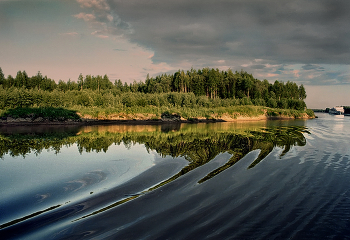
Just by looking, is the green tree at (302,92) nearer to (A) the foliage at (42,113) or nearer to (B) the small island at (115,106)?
(B) the small island at (115,106)

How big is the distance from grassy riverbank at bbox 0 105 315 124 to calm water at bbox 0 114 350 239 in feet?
62.3

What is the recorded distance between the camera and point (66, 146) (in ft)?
42.1

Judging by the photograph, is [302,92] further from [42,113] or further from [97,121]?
[42,113]

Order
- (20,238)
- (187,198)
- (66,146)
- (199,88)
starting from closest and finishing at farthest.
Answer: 1. (20,238)
2. (187,198)
3. (66,146)
4. (199,88)

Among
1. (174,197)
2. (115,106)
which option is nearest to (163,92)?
(115,106)

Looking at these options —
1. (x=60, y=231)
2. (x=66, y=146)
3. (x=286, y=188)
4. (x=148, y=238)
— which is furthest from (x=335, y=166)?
(x=66, y=146)

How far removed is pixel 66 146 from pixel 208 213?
33.8 ft

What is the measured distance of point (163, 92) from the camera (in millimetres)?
67312

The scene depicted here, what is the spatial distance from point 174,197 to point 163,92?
62.5 meters

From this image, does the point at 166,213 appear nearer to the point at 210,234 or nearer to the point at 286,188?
the point at 210,234

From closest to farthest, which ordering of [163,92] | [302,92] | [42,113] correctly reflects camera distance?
[42,113] < [163,92] < [302,92]

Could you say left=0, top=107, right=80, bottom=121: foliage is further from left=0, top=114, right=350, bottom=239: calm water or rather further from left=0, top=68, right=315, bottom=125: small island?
left=0, top=114, right=350, bottom=239: calm water

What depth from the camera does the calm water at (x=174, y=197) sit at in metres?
4.18

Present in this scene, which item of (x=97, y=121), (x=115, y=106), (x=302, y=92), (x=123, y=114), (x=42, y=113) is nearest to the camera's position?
(x=42, y=113)
